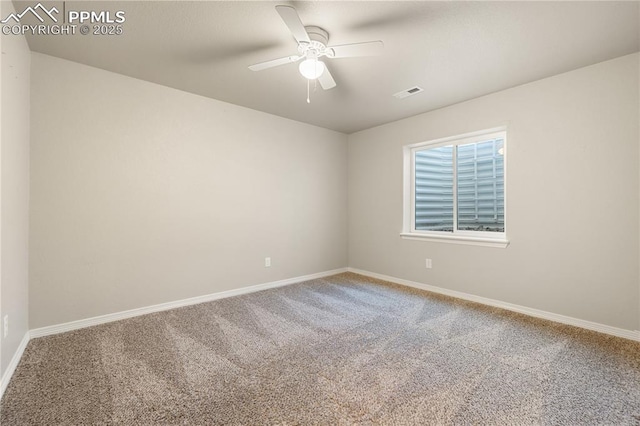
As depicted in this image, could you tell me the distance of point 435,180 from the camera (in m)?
4.03

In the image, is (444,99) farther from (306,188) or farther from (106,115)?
(106,115)

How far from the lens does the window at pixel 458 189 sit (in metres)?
3.36

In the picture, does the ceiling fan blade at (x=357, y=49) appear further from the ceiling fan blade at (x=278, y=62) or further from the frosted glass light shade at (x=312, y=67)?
the ceiling fan blade at (x=278, y=62)

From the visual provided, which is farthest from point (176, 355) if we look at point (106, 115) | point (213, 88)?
point (213, 88)

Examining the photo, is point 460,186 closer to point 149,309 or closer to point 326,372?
point 326,372

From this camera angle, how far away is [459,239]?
3482 mm

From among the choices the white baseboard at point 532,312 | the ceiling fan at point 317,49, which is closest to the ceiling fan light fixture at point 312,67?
the ceiling fan at point 317,49

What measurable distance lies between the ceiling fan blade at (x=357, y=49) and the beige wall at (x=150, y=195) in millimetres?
1932

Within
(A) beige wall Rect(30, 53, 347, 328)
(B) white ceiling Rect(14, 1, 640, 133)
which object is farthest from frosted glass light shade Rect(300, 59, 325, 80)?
(A) beige wall Rect(30, 53, 347, 328)

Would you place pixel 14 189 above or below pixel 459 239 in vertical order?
above

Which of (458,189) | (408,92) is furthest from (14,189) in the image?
(458,189)

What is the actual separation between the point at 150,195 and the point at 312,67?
2.10 meters

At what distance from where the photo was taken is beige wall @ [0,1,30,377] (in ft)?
5.69

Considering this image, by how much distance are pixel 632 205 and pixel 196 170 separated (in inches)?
163
